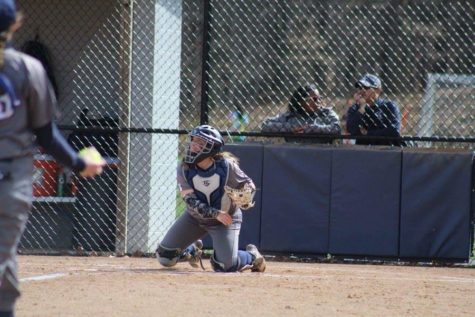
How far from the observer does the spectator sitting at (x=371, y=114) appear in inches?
452

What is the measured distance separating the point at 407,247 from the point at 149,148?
3088 millimetres

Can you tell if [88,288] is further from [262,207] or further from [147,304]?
[262,207]

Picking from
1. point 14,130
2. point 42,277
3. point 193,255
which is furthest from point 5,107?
point 193,255

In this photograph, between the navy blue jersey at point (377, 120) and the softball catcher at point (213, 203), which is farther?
the navy blue jersey at point (377, 120)

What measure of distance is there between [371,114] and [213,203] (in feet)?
A: 8.83

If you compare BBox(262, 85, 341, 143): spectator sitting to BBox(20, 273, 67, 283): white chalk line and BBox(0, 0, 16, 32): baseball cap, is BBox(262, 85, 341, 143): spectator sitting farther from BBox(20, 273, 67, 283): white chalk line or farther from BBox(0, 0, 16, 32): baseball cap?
BBox(0, 0, 16, 32): baseball cap

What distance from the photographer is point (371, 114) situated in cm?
1158

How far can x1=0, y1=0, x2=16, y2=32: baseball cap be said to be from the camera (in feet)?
16.0

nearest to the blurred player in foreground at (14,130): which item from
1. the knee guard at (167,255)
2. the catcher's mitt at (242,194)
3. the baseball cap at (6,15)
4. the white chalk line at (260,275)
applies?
the baseball cap at (6,15)

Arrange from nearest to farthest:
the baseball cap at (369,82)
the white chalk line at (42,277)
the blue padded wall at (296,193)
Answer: the white chalk line at (42,277) < the blue padded wall at (296,193) < the baseball cap at (369,82)

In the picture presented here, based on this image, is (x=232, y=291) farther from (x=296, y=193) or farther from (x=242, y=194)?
(x=296, y=193)

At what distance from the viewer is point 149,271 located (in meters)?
9.52

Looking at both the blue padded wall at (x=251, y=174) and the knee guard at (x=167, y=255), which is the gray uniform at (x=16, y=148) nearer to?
the knee guard at (x=167, y=255)

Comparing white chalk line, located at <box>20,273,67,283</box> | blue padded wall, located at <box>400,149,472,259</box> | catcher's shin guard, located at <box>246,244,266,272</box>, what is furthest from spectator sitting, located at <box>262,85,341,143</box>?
white chalk line, located at <box>20,273,67,283</box>
